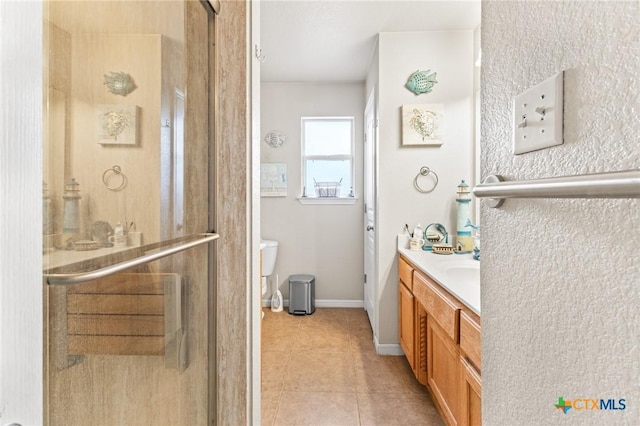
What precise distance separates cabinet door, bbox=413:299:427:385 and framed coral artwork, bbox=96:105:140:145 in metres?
1.76

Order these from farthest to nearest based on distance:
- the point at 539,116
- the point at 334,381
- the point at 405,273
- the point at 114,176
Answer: the point at 405,273 → the point at 334,381 → the point at 114,176 → the point at 539,116

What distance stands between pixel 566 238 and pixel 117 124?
0.88 metres

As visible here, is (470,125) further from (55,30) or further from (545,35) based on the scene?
(55,30)

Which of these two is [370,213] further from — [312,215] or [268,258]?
[268,258]

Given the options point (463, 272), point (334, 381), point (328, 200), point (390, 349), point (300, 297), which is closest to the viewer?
point (463, 272)

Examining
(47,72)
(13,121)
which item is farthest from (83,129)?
(13,121)

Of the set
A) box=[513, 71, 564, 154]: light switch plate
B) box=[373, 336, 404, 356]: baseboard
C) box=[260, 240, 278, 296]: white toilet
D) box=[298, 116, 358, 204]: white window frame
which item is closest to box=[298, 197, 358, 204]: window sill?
box=[298, 116, 358, 204]: white window frame

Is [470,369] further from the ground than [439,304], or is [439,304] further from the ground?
[439,304]

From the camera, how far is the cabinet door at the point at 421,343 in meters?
2.00

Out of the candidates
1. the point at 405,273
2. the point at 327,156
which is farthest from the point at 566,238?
the point at 327,156

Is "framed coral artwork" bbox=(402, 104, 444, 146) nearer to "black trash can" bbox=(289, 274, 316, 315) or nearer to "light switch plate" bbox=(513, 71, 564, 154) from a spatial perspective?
"black trash can" bbox=(289, 274, 316, 315)

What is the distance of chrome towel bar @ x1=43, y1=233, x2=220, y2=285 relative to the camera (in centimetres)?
57

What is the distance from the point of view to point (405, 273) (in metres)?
2.40

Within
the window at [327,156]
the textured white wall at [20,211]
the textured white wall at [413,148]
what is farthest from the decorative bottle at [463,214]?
the textured white wall at [20,211]
